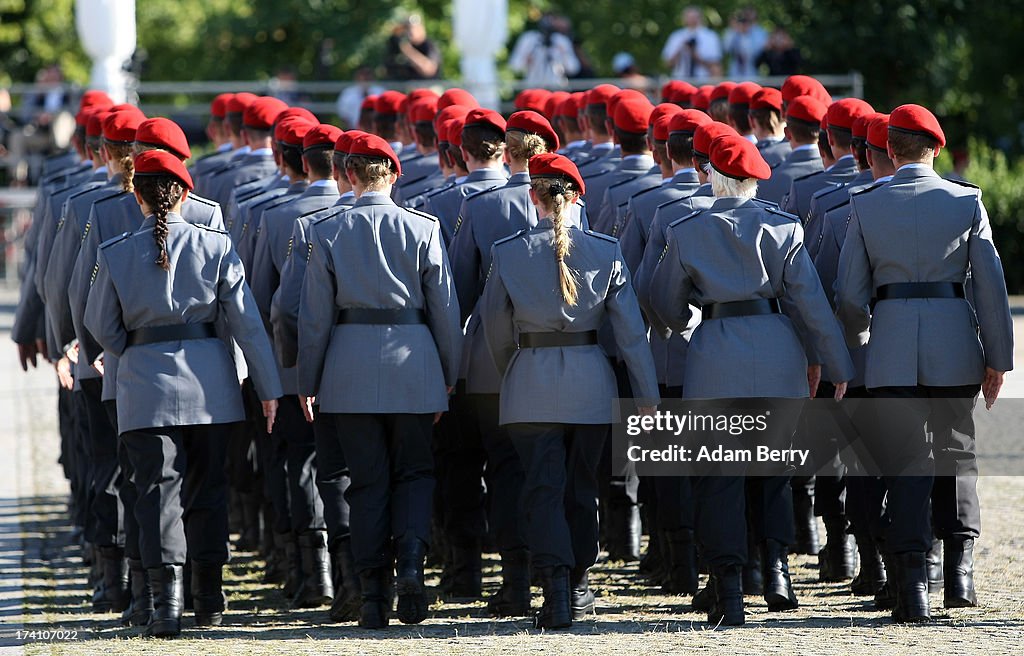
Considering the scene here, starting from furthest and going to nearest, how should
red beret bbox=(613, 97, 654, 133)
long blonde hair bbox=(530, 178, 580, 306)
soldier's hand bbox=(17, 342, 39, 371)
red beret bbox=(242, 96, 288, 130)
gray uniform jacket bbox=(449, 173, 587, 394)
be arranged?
red beret bbox=(242, 96, 288, 130) → soldier's hand bbox=(17, 342, 39, 371) → red beret bbox=(613, 97, 654, 133) → gray uniform jacket bbox=(449, 173, 587, 394) → long blonde hair bbox=(530, 178, 580, 306)

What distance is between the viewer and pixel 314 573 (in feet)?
27.4

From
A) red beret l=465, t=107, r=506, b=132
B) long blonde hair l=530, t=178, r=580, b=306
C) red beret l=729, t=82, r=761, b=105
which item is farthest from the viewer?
red beret l=729, t=82, r=761, b=105

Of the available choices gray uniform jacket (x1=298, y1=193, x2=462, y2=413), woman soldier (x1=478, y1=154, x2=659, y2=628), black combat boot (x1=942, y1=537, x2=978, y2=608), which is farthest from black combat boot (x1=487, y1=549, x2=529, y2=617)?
black combat boot (x1=942, y1=537, x2=978, y2=608)

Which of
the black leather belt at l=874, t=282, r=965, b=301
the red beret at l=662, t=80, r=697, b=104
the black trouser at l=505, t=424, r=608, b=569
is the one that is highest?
the red beret at l=662, t=80, r=697, b=104

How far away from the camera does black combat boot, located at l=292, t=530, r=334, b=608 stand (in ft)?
27.3

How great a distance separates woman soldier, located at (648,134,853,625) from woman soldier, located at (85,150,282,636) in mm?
1705

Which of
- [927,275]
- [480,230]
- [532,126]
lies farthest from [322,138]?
[927,275]

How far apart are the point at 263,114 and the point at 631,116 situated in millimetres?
2094

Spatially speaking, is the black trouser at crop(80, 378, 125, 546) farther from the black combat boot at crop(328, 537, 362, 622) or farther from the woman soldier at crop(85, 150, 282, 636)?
the black combat boot at crop(328, 537, 362, 622)

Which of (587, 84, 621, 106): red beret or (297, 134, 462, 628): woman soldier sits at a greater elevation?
Result: (587, 84, 621, 106): red beret

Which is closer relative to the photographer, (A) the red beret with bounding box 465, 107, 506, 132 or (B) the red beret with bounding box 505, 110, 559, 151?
(B) the red beret with bounding box 505, 110, 559, 151

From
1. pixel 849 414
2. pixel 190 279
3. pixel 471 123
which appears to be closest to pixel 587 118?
pixel 471 123

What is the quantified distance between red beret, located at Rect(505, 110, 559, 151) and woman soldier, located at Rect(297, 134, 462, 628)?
821 mm

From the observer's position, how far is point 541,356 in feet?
24.6
